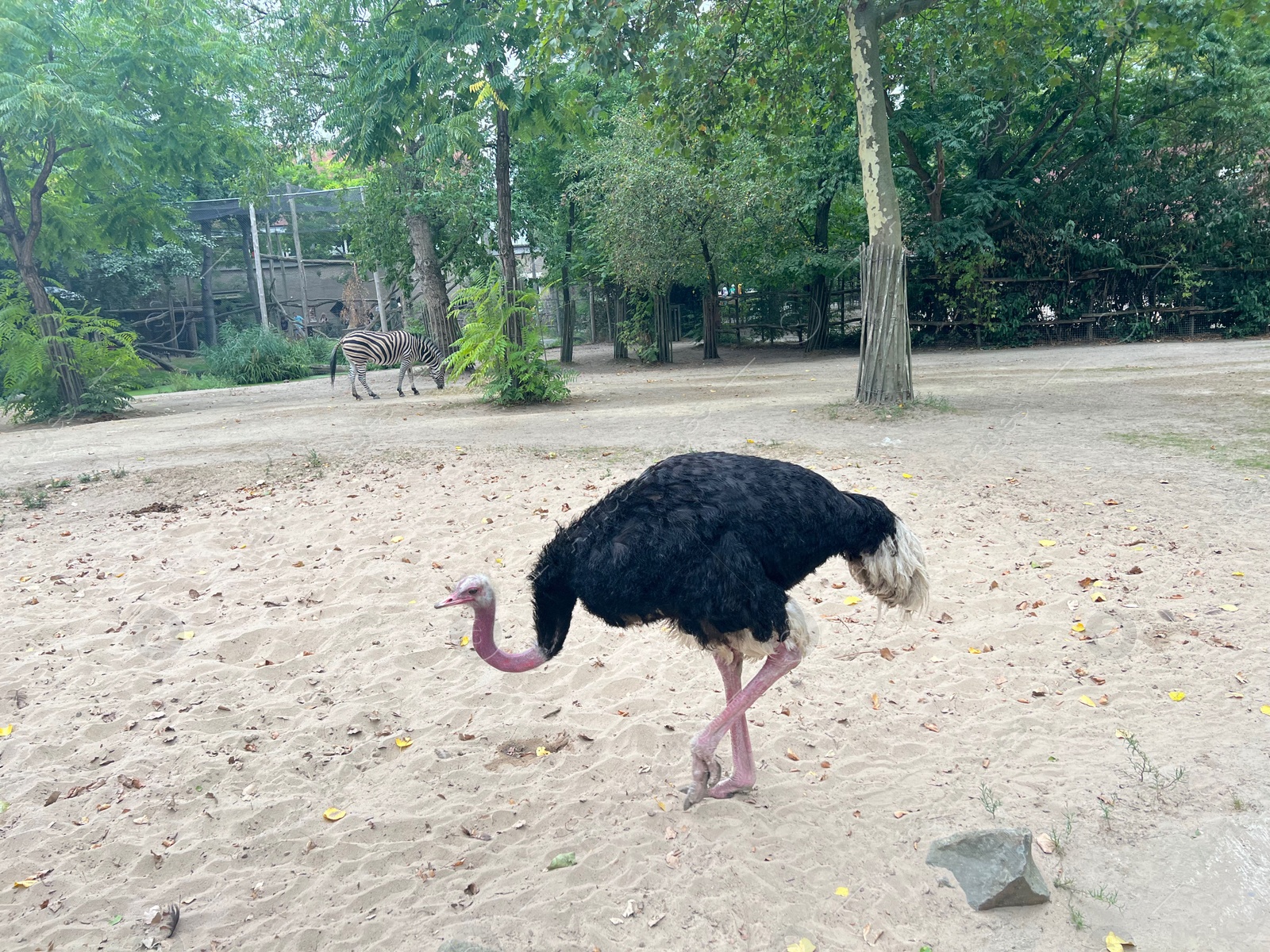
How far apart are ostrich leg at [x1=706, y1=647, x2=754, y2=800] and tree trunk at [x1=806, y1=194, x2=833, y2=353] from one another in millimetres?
17535

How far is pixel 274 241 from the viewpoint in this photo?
2914 cm

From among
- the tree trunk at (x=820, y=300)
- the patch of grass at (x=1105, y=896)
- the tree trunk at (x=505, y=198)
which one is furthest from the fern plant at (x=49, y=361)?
the patch of grass at (x=1105, y=896)

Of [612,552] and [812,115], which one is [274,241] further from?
[612,552]

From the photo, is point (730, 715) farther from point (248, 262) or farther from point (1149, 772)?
point (248, 262)

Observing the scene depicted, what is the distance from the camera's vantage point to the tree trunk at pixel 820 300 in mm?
19938

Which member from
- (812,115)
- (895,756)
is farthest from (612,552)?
(812,115)

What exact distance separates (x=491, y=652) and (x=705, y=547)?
3.05 ft

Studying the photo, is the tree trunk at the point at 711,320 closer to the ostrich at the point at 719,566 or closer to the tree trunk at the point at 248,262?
the tree trunk at the point at 248,262

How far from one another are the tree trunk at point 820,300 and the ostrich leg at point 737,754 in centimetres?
1753

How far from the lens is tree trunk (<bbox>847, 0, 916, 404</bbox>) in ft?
33.4

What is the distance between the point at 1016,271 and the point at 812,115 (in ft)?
28.6

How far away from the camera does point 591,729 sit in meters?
4.12

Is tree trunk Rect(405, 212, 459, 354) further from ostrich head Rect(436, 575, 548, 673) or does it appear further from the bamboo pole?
ostrich head Rect(436, 575, 548, 673)

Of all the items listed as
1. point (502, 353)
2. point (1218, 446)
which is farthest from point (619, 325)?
point (1218, 446)
